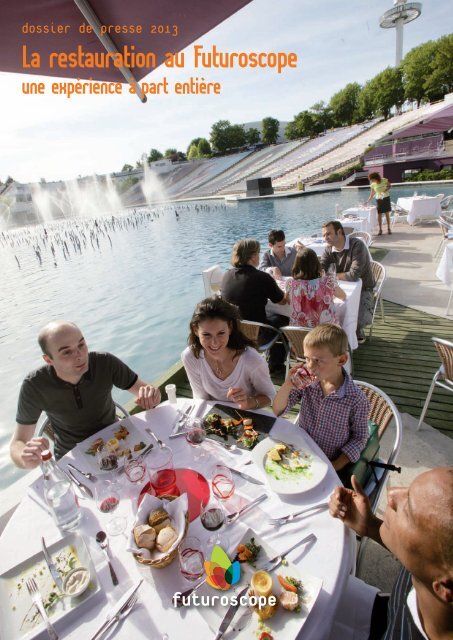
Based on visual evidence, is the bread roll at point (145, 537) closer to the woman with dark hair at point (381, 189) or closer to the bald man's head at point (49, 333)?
the bald man's head at point (49, 333)

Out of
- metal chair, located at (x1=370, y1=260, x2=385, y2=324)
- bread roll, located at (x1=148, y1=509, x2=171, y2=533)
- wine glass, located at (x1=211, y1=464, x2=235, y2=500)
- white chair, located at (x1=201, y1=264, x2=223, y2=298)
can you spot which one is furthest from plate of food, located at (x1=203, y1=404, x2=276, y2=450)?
white chair, located at (x1=201, y1=264, x2=223, y2=298)

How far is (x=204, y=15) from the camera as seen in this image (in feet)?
6.60

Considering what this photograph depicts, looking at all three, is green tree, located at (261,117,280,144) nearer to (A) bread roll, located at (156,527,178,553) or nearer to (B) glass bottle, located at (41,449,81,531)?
(B) glass bottle, located at (41,449,81,531)

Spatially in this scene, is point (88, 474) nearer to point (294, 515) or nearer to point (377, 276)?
point (294, 515)

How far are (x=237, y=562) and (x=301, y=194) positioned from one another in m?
30.5

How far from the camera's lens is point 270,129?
71062 millimetres

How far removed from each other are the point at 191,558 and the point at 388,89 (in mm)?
63772

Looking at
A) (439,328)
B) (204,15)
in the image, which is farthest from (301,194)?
(204,15)

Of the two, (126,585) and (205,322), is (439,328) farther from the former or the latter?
(126,585)

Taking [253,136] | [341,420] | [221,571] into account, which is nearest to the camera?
[221,571]

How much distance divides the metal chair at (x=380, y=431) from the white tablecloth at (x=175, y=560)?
17.0 inches

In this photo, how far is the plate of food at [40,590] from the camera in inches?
42.1

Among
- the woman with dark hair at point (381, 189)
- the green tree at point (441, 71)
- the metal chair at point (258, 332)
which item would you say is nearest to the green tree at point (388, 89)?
the green tree at point (441, 71)

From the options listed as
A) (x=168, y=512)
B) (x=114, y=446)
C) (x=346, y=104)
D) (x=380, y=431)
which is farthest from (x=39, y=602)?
(x=346, y=104)
